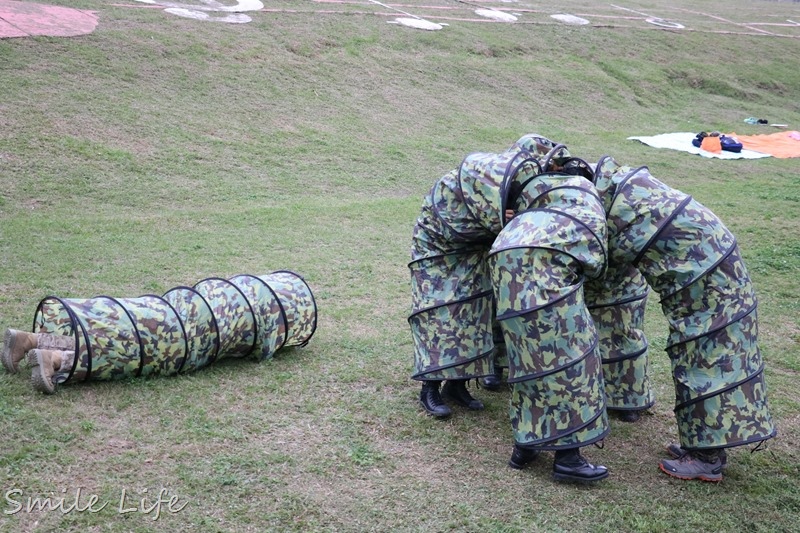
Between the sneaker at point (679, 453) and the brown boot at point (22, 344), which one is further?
the brown boot at point (22, 344)

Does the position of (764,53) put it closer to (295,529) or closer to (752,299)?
(752,299)

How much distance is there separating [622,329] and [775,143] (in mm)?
14331

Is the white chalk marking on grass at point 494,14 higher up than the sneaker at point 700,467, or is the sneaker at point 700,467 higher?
the white chalk marking on grass at point 494,14

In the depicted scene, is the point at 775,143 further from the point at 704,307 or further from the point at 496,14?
the point at 704,307

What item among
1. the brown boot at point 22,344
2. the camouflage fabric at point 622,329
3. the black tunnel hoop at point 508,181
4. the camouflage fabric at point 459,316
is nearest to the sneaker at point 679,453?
the camouflage fabric at point 622,329

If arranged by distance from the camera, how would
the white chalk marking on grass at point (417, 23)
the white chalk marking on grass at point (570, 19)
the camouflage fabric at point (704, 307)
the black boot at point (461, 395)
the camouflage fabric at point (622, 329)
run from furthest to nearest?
1. the white chalk marking on grass at point (570, 19)
2. the white chalk marking on grass at point (417, 23)
3. the black boot at point (461, 395)
4. the camouflage fabric at point (622, 329)
5. the camouflage fabric at point (704, 307)

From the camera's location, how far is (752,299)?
15.2ft

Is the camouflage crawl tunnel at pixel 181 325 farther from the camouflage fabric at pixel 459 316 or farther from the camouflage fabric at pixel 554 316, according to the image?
the camouflage fabric at pixel 554 316

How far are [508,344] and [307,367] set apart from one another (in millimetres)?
2027

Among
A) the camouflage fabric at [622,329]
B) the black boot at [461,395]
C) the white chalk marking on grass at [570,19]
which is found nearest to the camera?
the camouflage fabric at [622,329]

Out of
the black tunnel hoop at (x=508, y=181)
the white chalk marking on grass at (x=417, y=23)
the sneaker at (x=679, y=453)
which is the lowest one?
the sneaker at (x=679, y=453)

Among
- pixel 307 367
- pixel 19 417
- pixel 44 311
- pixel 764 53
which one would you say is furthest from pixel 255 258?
pixel 764 53

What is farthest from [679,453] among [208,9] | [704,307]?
[208,9]

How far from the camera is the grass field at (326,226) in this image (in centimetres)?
442
